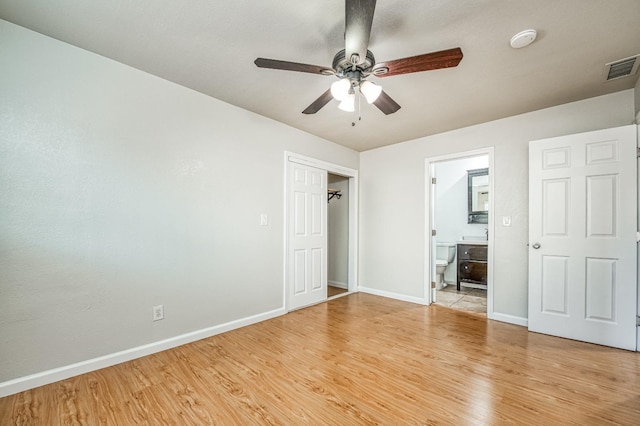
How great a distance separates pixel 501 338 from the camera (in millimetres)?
2766

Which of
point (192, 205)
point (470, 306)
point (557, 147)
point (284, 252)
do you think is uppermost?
point (557, 147)

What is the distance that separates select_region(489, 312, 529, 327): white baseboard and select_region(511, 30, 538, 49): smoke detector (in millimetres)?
2848

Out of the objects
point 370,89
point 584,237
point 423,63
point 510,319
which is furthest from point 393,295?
point 423,63

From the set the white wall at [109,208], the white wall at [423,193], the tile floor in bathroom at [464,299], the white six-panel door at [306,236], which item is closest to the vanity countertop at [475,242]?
the tile floor in bathroom at [464,299]

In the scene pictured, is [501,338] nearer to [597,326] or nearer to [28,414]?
[597,326]

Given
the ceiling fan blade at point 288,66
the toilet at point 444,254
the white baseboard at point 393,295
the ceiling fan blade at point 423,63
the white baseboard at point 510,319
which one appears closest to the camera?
the ceiling fan blade at point 423,63

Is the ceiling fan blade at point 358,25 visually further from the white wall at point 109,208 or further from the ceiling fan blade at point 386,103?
the white wall at point 109,208

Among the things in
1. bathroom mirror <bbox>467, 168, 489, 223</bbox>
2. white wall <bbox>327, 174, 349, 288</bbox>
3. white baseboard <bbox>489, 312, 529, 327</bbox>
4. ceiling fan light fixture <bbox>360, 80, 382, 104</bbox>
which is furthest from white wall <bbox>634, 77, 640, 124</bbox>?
white wall <bbox>327, 174, 349, 288</bbox>

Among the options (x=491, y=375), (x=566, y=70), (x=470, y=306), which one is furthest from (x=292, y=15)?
(x=470, y=306)

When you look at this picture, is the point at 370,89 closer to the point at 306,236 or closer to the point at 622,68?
the point at 622,68

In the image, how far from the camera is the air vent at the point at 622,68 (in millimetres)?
2179

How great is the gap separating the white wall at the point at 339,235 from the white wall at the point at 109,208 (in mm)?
2173

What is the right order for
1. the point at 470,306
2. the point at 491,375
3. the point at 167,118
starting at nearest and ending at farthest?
the point at 491,375, the point at 167,118, the point at 470,306

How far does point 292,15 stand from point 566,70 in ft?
7.76
